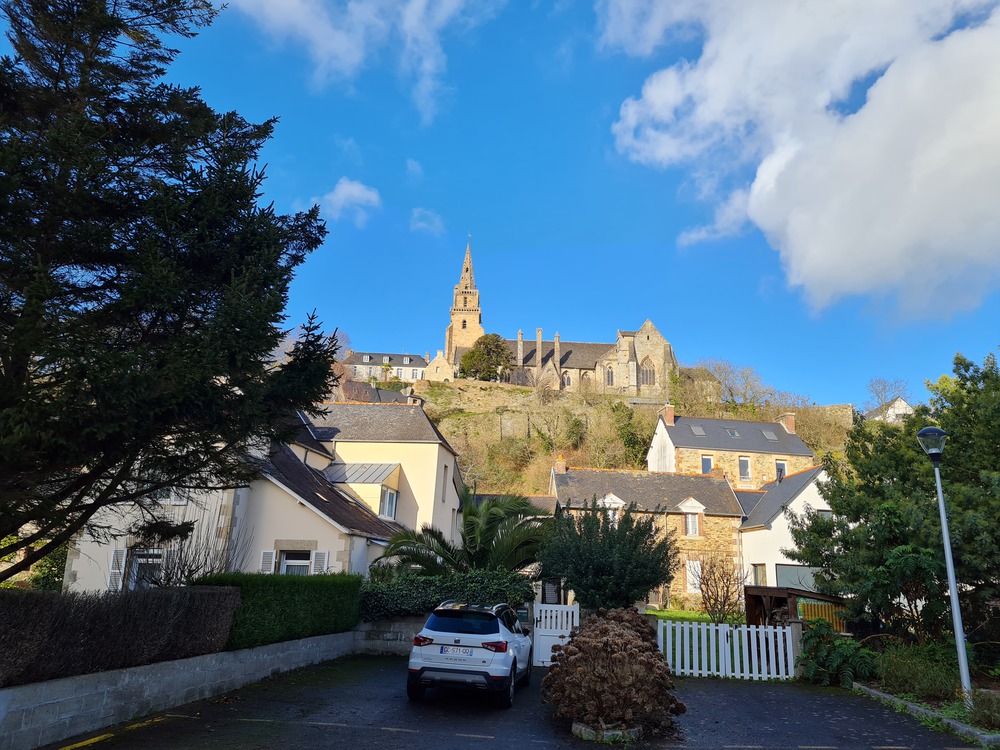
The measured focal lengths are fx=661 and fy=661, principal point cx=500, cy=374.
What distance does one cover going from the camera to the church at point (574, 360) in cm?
7656

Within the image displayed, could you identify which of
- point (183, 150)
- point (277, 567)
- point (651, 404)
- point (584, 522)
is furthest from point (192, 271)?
point (651, 404)

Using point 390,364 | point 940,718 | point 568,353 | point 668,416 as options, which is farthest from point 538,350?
point 940,718

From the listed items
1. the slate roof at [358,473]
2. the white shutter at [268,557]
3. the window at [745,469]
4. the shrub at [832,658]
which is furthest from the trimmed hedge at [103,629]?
the window at [745,469]

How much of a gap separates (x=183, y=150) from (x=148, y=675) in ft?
22.0

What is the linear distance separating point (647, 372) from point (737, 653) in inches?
2558

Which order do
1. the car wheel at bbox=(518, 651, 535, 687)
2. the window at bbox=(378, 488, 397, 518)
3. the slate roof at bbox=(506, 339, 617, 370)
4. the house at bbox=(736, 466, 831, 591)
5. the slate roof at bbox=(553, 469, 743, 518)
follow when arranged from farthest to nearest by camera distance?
the slate roof at bbox=(506, 339, 617, 370) → the slate roof at bbox=(553, 469, 743, 518) → the house at bbox=(736, 466, 831, 591) → the window at bbox=(378, 488, 397, 518) → the car wheel at bbox=(518, 651, 535, 687)

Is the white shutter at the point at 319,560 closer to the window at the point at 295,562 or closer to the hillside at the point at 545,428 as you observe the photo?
the window at the point at 295,562

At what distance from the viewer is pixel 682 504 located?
3472 cm

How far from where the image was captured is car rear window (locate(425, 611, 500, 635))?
10.0 meters

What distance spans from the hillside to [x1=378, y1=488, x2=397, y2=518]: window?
26852 millimetres

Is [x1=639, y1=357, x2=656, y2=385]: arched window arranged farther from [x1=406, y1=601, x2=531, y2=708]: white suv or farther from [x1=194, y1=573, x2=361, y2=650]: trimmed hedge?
[x1=406, y1=601, x2=531, y2=708]: white suv

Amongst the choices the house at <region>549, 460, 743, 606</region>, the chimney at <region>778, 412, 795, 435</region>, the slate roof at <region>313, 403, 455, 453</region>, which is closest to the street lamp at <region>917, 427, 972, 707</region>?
the slate roof at <region>313, 403, 455, 453</region>

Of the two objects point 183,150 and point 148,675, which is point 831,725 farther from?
point 183,150

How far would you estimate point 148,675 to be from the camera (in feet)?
28.2
